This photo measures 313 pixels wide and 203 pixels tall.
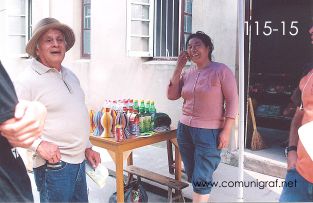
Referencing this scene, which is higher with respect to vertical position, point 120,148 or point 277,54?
point 277,54

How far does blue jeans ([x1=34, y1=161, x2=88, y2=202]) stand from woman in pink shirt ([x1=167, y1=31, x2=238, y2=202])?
1178 millimetres

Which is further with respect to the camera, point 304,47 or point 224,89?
point 304,47

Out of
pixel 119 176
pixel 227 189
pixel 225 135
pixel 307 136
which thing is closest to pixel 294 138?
pixel 307 136

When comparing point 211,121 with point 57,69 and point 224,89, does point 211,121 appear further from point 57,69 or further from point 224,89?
point 57,69

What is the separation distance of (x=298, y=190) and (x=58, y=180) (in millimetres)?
1474

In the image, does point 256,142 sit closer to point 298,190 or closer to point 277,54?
point 277,54

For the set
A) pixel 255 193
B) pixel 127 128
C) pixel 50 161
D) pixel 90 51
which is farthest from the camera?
pixel 90 51

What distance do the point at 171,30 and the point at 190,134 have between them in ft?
10.5

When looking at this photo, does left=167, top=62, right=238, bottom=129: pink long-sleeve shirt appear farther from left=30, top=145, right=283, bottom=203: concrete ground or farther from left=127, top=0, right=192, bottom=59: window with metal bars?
left=127, top=0, right=192, bottom=59: window with metal bars

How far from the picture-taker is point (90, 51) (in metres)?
7.64

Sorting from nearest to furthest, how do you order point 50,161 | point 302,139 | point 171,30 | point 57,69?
point 302,139 < point 50,161 < point 57,69 < point 171,30

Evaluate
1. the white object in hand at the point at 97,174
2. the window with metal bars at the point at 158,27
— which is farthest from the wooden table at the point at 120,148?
the window with metal bars at the point at 158,27

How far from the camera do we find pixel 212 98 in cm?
315

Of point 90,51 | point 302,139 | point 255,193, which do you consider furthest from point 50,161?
point 90,51
